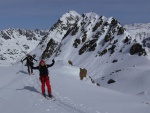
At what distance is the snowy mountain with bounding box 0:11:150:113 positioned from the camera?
18.3m

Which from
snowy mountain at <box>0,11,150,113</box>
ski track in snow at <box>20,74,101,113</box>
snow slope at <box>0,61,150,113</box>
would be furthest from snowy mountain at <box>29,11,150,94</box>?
ski track in snow at <box>20,74,101,113</box>

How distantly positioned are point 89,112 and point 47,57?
103285mm

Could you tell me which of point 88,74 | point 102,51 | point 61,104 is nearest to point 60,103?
point 61,104

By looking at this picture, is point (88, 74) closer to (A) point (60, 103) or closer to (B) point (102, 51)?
(B) point (102, 51)

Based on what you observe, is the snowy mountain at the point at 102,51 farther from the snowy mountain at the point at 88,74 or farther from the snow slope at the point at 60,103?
the snow slope at the point at 60,103

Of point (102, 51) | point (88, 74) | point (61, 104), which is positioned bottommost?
point (61, 104)

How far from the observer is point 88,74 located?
267 feet

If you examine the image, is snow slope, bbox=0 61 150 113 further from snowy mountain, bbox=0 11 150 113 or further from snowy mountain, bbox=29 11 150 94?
snowy mountain, bbox=29 11 150 94

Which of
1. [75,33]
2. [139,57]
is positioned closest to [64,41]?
[75,33]

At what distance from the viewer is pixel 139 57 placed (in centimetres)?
7769

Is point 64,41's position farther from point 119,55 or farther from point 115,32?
point 119,55

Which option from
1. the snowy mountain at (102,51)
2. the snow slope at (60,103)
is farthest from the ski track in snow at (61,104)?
the snowy mountain at (102,51)

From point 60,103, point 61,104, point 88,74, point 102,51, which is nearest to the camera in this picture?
point 61,104

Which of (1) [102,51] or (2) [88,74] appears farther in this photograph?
(1) [102,51]
